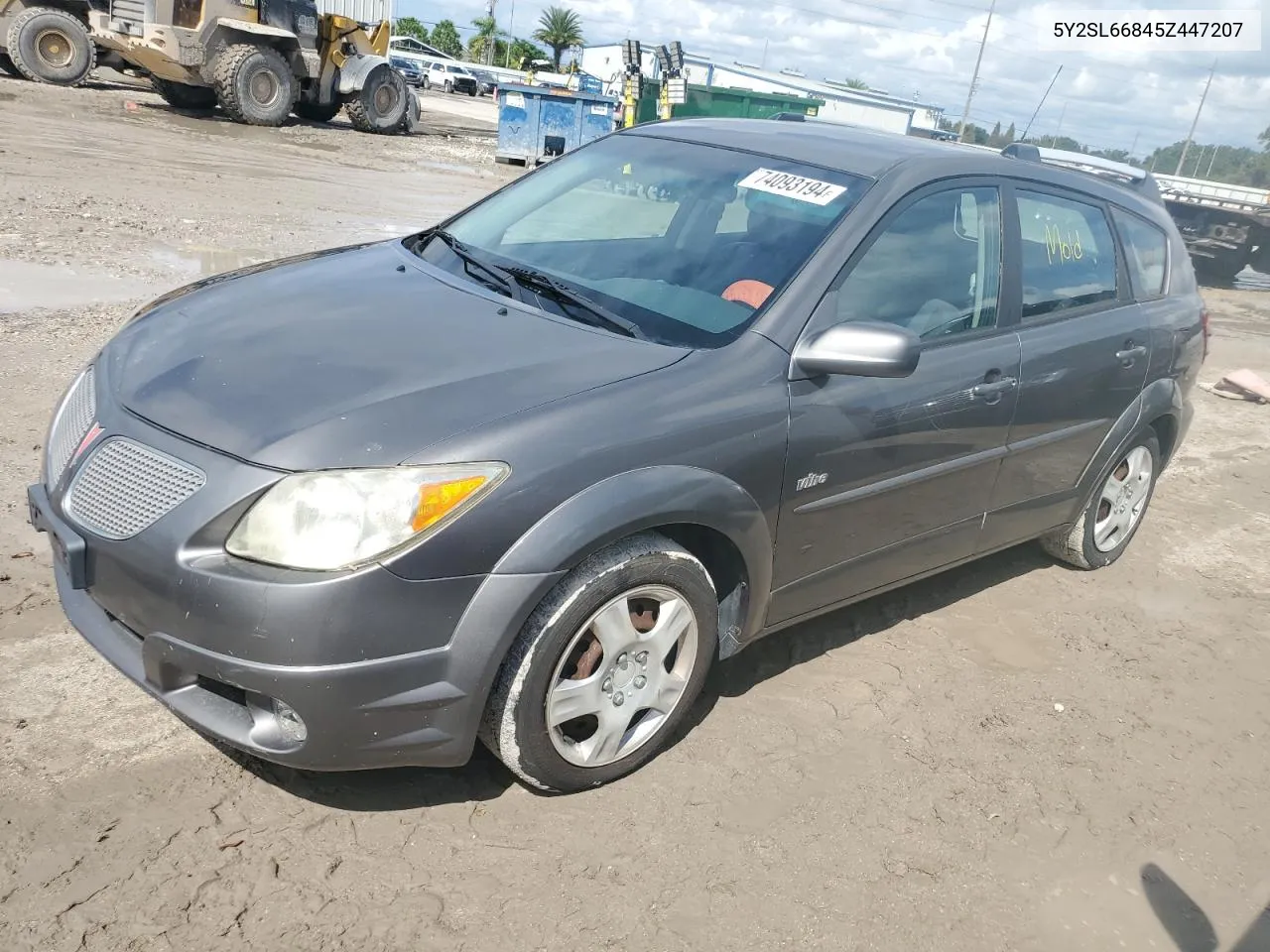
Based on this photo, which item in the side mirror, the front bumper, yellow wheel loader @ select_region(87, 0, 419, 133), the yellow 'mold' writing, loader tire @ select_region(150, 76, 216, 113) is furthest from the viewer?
loader tire @ select_region(150, 76, 216, 113)

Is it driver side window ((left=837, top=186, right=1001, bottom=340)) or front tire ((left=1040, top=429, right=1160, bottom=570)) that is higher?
driver side window ((left=837, top=186, right=1001, bottom=340))

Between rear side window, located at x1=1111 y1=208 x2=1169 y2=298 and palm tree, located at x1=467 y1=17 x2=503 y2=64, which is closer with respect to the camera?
rear side window, located at x1=1111 y1=208 x2=1169 y2=298

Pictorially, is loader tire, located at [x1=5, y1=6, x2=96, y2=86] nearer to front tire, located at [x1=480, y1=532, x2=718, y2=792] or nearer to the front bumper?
the front bumper

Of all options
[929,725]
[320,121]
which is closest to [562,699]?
[929,725]

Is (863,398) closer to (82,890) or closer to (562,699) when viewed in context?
(562,699)

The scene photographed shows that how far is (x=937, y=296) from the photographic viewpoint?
11.5ft

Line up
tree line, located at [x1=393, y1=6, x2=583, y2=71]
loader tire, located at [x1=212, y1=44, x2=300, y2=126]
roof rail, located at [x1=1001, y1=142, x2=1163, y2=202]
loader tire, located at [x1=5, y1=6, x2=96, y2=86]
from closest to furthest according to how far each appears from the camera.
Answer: roof rail, located at [x1=1001, y1=142, x2=1163, y2=202]
loader tire, located at [x1=212, y1=44, x2=300, y2=126]
loader tire, located at [x1=5, y1=6, x2=96, y2=86]
tree line, located at [x1=393, y1=6, x2=583, y2=71]

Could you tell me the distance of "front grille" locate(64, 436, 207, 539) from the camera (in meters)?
2.39

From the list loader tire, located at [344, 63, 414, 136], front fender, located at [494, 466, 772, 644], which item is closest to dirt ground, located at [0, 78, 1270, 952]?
front fender, located at [494, 466, 772, 644]

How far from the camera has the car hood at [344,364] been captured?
242 cm

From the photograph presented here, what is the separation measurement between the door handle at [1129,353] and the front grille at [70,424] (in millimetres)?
3629

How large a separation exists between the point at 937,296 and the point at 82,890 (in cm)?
292

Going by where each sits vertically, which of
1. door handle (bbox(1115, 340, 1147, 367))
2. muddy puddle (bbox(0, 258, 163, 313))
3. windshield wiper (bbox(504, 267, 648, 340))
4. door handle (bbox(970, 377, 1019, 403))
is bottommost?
muddy puddle (bbox(0, 258, 163, 313))

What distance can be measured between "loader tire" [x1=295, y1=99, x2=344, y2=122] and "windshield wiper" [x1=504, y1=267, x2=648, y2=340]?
19.8 metres
